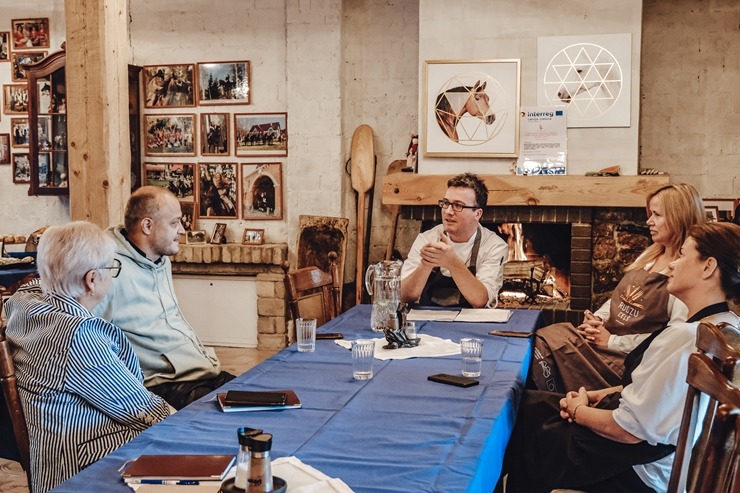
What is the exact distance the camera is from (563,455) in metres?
2.51

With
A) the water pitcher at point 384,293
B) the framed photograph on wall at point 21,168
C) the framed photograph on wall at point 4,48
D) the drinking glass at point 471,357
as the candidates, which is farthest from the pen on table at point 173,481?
the framed photograph on wall at point 4,48

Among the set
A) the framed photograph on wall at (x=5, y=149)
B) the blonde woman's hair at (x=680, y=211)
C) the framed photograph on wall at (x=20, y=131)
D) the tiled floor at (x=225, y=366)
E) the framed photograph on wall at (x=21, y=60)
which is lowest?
the tiled floor at (x=225, y=366)

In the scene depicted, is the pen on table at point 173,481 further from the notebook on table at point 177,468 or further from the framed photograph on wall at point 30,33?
the framed photograph on wall at point 30,33

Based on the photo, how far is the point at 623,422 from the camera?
2.26m

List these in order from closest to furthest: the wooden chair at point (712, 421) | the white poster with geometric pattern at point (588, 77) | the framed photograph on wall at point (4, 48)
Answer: the wooden chair at point (712, 421) → the white poster with geometric pattern at point (588, 77) → the framed photograph on wall at point (4, 48)

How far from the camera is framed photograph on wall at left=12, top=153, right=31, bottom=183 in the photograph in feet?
24.6

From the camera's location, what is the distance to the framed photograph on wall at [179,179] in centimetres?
714

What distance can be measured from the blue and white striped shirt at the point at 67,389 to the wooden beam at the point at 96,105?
180cm

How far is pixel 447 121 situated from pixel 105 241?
3.82m

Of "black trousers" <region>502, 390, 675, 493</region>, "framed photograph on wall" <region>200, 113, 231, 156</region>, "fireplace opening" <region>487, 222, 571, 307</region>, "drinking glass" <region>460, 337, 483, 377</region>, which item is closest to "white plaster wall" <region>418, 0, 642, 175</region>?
"fireplace opening" <region>487, 222, 571, 307</region>

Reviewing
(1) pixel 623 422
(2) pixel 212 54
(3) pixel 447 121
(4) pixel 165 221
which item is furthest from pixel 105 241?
(2) pixel 212 54

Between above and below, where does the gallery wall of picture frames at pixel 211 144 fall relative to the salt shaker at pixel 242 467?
above

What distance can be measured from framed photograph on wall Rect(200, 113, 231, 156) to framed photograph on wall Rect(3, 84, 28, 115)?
5.75 feet

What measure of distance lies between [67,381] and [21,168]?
19.3 ft
